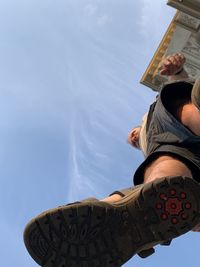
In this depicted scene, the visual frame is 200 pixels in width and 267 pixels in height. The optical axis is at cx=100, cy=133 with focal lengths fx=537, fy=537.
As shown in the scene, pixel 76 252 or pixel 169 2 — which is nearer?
pixel 76 252

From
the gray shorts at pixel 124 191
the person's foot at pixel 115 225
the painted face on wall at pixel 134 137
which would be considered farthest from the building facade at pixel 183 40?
the person's foot at pixel 115 225

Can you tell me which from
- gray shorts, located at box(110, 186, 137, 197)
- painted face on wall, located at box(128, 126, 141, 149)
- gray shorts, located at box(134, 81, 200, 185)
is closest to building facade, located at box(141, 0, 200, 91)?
painted face on wall, located at box(128, 126, 141, 149)

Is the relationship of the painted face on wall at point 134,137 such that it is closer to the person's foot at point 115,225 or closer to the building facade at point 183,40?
the person's foot at point 115,225

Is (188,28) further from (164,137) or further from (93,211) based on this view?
(93,211)

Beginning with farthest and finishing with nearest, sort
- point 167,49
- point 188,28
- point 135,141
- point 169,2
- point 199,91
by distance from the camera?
point 167,49, point 188,28, point 169,2, point 135,141, point 199,91

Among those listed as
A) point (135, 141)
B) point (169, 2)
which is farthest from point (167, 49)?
point (135, 141)

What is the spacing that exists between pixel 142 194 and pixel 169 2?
Result: 38.8 feet

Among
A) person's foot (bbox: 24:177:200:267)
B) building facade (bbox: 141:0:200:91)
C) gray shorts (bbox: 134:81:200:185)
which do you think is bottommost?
person's foot (bbox: 24:177:200:267)

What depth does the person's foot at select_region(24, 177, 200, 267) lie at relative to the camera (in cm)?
349

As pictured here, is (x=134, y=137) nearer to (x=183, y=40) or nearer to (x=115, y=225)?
(x=115, y=225)

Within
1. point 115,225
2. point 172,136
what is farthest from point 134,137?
point 115,225

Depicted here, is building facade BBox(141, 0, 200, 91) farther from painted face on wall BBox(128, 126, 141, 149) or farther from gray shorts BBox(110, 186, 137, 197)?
gray shorts BBox(110, 186, 137, 197)

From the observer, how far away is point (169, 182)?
3.45 metres

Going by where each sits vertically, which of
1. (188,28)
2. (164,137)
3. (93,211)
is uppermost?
(188,28)
